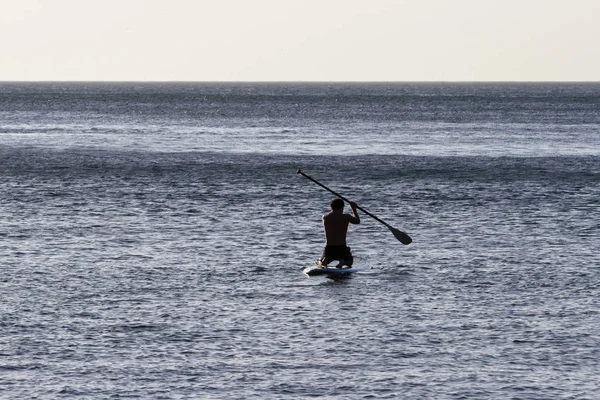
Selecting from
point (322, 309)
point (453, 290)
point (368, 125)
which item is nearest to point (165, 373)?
point (322, 309)

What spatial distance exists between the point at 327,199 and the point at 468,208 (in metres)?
6.58

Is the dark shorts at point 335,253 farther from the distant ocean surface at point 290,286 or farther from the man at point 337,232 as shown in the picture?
the distant ocean surface at point 290,286

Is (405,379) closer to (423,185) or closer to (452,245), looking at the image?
(452,245)

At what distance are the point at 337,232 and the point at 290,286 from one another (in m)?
2.09

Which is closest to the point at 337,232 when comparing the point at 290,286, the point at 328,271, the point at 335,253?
the point at 335,253

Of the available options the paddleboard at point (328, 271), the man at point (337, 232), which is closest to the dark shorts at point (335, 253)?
the man at point (337, 232)

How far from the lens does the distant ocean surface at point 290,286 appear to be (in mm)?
21250

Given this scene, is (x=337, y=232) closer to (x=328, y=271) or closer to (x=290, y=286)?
(x=328, y=271)

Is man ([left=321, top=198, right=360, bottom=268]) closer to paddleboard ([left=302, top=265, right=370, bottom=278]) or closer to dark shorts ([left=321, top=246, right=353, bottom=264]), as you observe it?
dark shorts ([left=321, top=246, right=353, bottom=264])

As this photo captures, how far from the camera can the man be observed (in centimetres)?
3031

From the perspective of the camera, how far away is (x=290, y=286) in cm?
2928

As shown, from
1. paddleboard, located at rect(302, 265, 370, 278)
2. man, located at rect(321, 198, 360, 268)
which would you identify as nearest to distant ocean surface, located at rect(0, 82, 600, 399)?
paddleboard, located at rect(302, 265, 370, 278)

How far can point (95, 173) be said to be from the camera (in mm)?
64000

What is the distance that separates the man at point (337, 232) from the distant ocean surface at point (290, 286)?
0.78 meters
